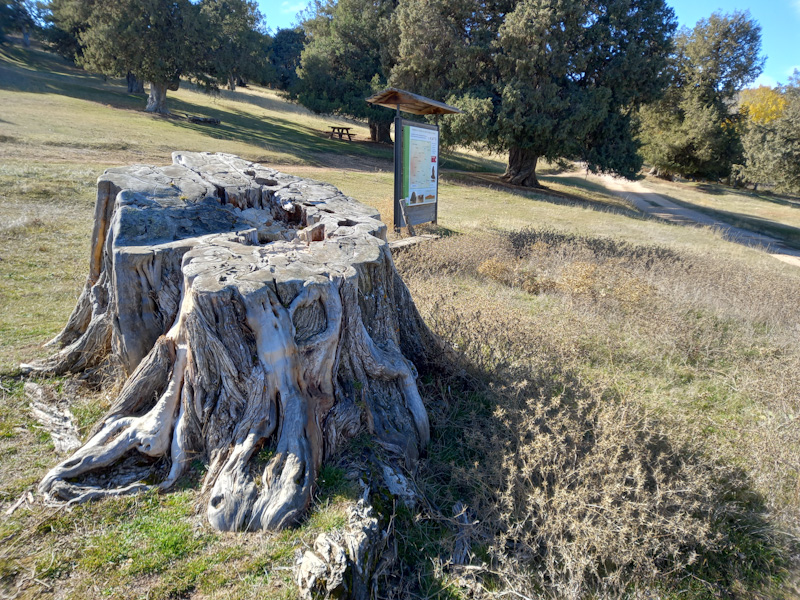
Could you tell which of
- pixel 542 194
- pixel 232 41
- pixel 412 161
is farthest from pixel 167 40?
pixel 412 161

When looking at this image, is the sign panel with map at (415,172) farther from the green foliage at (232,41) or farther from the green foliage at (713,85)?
the green foliage at (713,85)

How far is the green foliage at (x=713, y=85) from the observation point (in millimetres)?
29531

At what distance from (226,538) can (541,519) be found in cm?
155

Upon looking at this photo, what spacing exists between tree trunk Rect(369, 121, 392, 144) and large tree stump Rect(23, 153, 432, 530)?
90.8 feet

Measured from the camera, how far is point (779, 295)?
6621 millimetres

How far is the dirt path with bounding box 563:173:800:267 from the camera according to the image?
14.2 meters

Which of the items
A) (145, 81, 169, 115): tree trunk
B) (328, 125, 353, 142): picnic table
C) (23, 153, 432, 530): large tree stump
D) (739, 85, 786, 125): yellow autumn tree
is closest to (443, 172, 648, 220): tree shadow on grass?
(328, 125, 353, 142): picnic table

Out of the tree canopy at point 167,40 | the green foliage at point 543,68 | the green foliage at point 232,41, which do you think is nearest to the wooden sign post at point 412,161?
the green foliage at point 543,68

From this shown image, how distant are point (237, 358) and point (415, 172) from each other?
7956 millimetres

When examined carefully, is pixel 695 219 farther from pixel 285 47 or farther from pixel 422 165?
pixel 285 47

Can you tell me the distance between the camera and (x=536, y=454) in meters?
2.53

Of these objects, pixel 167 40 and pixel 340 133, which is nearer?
pixel 167 40

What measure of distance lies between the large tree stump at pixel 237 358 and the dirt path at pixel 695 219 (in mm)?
13352

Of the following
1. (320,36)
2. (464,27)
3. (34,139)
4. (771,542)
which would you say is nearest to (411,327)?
(771,542)
